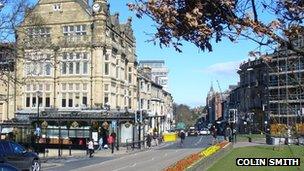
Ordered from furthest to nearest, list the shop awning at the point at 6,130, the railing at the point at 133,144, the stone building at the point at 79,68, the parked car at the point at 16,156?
the stone building at the point at 79,68 → the railing at the point at 133,144 → the shop awning at the point at 6,130 → the parked car at the point at 16,156

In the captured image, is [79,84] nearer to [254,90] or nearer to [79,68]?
[79,68]

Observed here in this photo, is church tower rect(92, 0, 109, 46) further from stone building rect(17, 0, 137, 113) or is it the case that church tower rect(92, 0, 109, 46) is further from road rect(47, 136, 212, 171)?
road rect(47, 136, 212, 171)

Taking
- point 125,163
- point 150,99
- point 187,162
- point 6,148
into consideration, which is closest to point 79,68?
point 125,163

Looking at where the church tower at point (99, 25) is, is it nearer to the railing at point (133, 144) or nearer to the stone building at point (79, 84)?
the stone building at point (79, 84)

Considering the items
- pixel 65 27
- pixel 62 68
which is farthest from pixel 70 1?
pixel 62 68

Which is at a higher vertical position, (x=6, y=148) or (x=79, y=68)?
(x=79, y=68)

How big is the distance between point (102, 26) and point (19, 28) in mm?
35795

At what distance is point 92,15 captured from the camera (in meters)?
67.1

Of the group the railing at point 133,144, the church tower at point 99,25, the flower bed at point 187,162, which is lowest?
the railing at point 133,144

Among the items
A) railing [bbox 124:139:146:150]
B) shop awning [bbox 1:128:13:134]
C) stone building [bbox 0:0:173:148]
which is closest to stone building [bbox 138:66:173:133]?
stone building [bbox 0:0:173:148]

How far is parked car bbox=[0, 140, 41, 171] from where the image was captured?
24675 millimetres

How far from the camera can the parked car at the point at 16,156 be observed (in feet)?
81.0

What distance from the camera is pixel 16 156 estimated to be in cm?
2511

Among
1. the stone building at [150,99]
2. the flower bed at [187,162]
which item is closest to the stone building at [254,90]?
the flower bed at [187,162]
